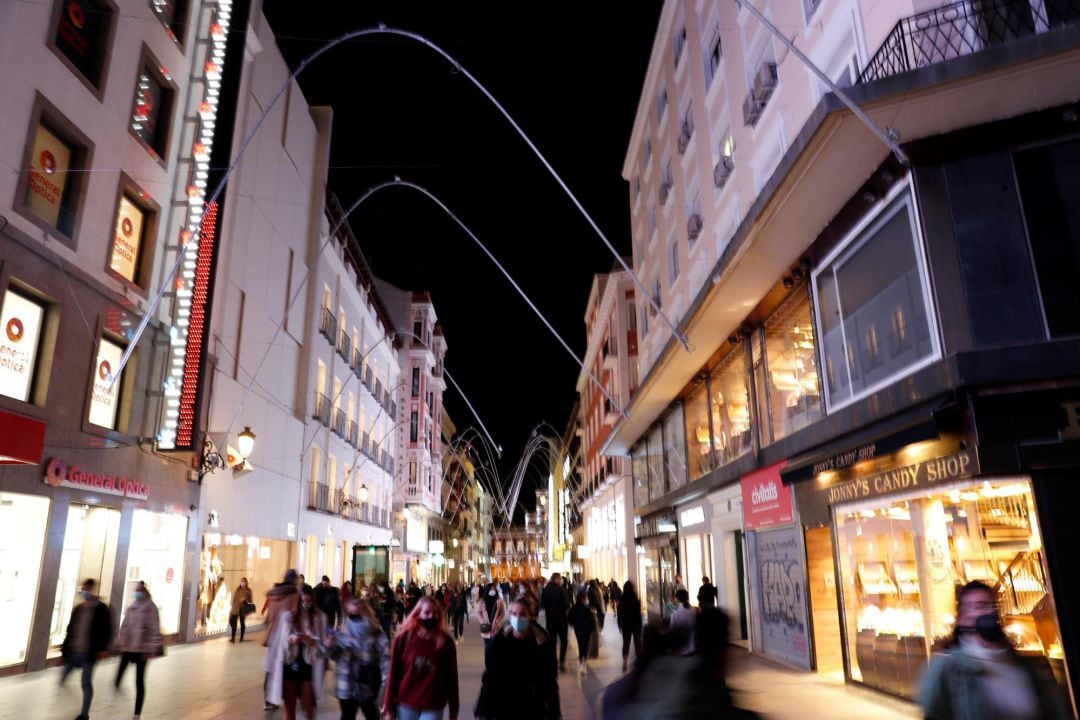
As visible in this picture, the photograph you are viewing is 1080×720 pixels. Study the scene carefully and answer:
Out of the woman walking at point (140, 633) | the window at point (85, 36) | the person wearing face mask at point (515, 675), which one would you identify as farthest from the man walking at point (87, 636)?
the window at point (85, 36)

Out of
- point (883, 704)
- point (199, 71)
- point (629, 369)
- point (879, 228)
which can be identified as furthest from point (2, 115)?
point (629, 369)

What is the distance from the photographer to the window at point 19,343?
43.9 ft

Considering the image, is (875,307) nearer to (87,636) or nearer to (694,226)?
(694,226)

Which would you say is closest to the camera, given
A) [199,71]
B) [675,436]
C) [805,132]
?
[805,132]

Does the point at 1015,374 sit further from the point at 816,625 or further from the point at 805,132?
the point at 816,625

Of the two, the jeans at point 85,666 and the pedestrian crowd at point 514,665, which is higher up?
the pedestrian crowd at point 514,665

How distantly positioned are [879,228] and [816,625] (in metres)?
7.67

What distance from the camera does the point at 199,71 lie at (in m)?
20.2

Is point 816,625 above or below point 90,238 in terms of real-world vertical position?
below

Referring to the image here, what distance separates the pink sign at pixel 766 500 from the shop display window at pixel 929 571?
8.09 ft

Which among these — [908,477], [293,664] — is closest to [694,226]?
[908,477]

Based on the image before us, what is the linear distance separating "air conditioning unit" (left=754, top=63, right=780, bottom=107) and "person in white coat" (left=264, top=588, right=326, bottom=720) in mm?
13199

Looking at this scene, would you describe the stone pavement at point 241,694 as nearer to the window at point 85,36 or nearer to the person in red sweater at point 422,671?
the person in red sweater at point 422,671

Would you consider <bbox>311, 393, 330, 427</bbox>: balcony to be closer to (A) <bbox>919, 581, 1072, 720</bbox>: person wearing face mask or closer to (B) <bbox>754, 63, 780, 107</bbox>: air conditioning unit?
(B) <bbox>754, 63, 780, 107</bbox>: air conditioning unit
